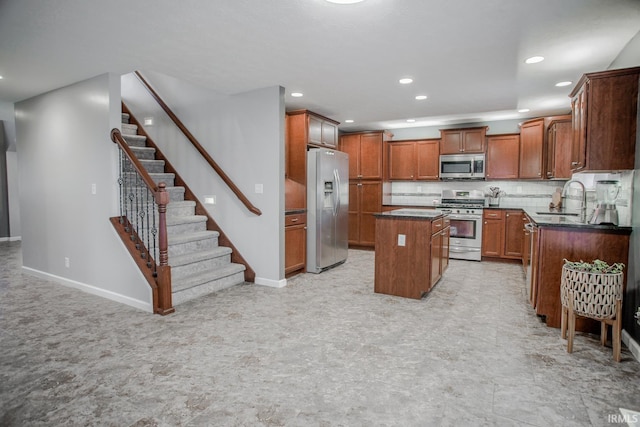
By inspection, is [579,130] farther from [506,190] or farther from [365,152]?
[365,152]

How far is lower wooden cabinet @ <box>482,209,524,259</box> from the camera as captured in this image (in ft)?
18.7

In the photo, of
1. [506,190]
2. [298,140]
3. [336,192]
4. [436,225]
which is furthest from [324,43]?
[506,190]

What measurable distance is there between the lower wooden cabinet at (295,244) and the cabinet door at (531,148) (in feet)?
12.8

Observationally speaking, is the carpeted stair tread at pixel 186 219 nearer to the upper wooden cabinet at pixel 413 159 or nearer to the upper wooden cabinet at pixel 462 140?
the upper wooden cabinet at pixel 413 159

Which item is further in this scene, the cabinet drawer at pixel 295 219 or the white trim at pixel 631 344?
the cabinet drawer at pixel 295 219

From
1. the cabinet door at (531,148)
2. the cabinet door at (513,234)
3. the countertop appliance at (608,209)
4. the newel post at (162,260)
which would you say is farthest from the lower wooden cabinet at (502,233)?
the newel post at (162,260)

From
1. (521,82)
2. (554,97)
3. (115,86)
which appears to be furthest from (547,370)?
(115,86)

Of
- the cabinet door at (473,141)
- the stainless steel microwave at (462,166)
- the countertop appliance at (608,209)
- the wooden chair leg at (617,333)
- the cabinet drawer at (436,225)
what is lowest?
the wooden chair leg at (617,333)

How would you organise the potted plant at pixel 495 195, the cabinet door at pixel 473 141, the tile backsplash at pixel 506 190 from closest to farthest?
1. the tile backsplash at pixel 506 190
2. the cabinet door at pixel 473 141
3. the potted plant at pixel 495 195

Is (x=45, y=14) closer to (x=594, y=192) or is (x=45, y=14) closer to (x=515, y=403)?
(x=515, y=403)

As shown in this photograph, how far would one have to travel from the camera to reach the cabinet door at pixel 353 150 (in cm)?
707

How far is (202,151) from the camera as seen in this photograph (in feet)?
15.6

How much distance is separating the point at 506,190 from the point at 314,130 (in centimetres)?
383

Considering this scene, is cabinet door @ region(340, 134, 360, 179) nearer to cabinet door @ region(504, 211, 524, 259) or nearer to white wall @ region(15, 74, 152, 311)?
cabinet door @ region(504, 211, 524, 259)
